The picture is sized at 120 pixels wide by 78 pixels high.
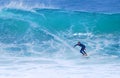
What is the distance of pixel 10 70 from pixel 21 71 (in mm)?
420

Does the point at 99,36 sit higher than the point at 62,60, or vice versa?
the point at 99,36

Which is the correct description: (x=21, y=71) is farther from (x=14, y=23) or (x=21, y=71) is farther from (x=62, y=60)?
(x=14, y=23)

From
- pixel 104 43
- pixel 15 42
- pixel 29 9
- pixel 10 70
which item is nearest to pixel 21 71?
pixel 10 70

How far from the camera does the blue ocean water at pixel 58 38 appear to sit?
38.0 ft

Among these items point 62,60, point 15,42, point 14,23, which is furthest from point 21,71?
point 14,23

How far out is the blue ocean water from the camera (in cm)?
1159

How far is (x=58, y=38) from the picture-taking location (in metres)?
15.1

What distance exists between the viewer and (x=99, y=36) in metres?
15.5

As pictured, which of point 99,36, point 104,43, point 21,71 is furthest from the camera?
point 99,36

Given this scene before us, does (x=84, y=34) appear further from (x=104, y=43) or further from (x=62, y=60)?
(x=62, y=60)

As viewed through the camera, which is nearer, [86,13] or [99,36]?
[99,36]

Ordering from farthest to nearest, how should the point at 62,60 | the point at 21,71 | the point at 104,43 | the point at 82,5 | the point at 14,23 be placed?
the point at 82,5 → the point at 14,23 → the point at 104,43 → the point at 62,60 → the point at 21,71

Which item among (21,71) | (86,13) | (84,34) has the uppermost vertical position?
(86,13)

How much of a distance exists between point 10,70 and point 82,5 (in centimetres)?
762
